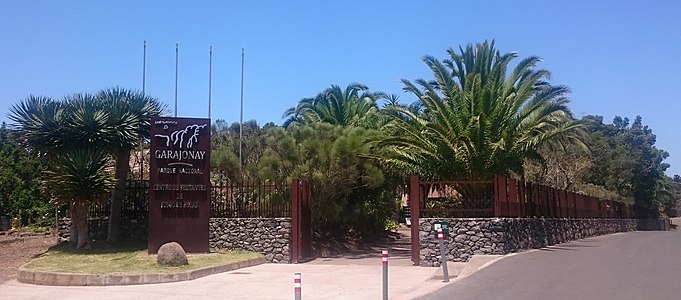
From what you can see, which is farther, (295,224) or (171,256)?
(295,224)

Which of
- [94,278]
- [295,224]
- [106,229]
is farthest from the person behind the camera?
[106,229]

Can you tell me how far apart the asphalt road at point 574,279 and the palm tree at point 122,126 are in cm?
1344

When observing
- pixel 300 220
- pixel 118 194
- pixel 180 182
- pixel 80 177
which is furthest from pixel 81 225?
pixel 300 220

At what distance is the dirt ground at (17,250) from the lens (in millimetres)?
21281

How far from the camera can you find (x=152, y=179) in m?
23.6

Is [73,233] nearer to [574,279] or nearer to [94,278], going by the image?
[94,278]

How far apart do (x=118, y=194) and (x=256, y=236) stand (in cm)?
547

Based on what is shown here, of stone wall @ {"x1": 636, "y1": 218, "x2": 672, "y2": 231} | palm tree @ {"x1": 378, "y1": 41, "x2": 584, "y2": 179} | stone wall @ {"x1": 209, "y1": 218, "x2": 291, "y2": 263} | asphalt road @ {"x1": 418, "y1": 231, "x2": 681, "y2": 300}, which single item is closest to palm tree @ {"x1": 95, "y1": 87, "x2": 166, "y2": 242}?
stone wall @ {"x1": 209, "y1": 218, "x2": 291, "y2": 263}

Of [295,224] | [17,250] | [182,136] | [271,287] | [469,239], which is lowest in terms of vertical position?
[271,287]

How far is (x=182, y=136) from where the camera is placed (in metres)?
23.9

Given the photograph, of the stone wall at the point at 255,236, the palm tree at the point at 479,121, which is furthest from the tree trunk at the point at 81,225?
the palm tree at the point at 479,121

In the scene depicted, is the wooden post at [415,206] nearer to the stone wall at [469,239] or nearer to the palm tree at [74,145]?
the stone wall at [469,239]

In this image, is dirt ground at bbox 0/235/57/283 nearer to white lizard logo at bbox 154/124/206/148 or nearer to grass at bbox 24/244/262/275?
grass at bbox 24/244/262/275

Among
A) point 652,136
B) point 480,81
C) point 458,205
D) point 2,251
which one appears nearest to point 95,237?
point 2,251
